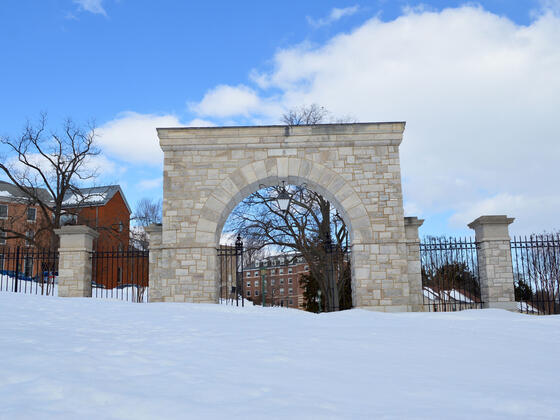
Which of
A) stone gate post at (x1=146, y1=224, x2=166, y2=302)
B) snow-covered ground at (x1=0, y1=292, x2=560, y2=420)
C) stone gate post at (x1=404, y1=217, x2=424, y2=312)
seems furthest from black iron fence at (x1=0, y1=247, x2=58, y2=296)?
stone gate post at (x1=404, y1=217, x2=424, y2=312)

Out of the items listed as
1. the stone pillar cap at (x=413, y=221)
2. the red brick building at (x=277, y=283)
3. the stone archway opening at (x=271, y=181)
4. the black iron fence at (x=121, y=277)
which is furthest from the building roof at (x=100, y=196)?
the red brick building at (x=277, y=283)

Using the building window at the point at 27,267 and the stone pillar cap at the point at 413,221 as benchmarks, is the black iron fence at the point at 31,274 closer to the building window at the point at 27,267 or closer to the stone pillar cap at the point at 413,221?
the building window at the point at 27,267

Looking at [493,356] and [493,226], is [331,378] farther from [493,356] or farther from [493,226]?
[493,226]

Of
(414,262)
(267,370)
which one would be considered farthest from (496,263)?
(267,370)

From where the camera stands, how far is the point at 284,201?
1182 centimetres

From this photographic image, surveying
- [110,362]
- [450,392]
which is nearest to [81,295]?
[110,362]

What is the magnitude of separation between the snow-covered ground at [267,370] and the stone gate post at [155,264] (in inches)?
153

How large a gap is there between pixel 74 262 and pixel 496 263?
10734 mm

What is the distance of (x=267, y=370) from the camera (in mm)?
4457

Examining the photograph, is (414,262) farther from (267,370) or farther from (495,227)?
(267,370)

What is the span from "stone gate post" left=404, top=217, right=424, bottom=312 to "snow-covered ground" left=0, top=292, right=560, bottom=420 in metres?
3.67

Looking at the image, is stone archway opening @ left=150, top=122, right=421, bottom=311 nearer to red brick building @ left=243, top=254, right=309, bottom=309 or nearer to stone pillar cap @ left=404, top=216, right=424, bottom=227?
stone pillar cap @ left=404, top=216, right=424, bottom=227

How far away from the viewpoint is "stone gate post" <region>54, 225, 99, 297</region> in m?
11.7

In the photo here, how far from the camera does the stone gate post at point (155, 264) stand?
11.8 metres
